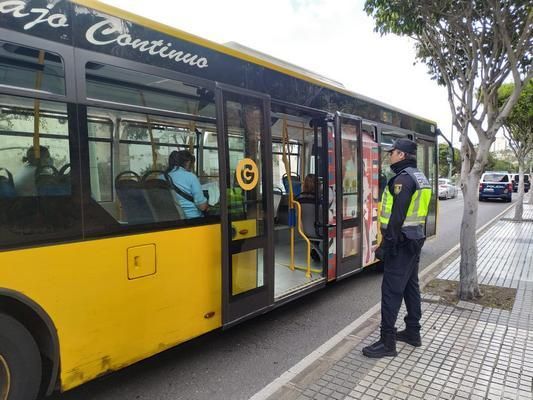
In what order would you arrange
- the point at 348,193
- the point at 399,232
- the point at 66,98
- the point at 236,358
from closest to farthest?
the point at 66,98 < the point at 399,232 < the point at 236,358 < the point at 348,193

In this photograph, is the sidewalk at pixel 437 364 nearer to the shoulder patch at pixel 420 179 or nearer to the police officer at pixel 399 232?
the police officer at pixel 399 232

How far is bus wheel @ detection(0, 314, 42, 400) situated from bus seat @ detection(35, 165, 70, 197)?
80 cm

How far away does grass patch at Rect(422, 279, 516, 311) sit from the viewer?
519 cm

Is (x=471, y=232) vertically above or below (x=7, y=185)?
below

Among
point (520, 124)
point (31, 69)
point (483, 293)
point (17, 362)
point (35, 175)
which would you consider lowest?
point (483, 293)

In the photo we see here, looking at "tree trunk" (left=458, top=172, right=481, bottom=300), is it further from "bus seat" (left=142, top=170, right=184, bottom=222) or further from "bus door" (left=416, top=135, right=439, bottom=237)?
"bus seat" (left=142, top=170, right=184, bottom=222)

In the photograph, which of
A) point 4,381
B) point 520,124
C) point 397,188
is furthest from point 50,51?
point 520,124

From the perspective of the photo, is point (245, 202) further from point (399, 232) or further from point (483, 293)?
point (483, 293)

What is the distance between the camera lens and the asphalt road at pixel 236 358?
3.24 metres

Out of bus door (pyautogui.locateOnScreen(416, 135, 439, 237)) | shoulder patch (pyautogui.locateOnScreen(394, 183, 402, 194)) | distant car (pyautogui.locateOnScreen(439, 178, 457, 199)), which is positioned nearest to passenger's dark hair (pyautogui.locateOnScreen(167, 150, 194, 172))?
shoulder patch (pyautogui.locateOnScreen(394, 183, 402, 194))

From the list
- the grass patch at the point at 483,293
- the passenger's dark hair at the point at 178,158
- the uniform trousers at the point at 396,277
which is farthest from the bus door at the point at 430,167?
the passenger's dark hair at the point at 178,158

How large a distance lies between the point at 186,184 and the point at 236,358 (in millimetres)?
1795

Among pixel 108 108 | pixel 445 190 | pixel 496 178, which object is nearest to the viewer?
pixel 108 108

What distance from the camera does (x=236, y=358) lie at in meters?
3.83
